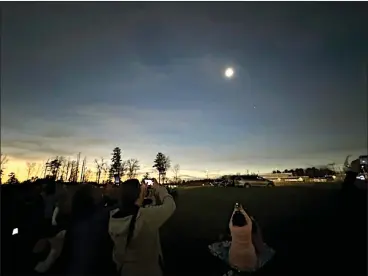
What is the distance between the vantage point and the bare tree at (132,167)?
209 cm

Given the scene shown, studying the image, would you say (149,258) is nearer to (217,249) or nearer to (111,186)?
(217,249)

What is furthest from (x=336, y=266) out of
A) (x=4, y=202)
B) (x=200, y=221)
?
(x=4, y=202)

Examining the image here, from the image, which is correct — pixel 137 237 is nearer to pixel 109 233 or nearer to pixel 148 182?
pixel 109 233

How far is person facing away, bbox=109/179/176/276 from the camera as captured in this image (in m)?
1.76

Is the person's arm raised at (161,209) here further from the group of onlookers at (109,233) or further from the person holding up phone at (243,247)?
the person holding up phone at (243,247)

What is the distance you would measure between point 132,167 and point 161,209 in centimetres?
46

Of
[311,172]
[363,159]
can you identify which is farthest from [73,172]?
[363,159]

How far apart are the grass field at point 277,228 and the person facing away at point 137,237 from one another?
9 centimetres

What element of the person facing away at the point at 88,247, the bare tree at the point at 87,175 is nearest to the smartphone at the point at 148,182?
the person facing away at the point at 88,247

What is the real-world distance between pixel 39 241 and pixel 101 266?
0.59 metres

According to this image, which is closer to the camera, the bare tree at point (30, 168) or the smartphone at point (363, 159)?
the smartphone at point (363, 159)

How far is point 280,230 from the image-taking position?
6.23 ft

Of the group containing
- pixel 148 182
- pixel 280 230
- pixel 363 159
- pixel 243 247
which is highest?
pixel 363 159

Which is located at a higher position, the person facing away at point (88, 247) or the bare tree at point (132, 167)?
the bare tree at point (132, 167)
